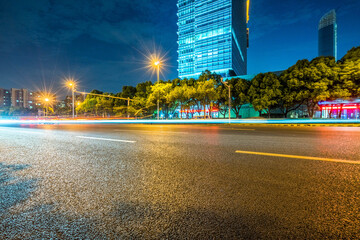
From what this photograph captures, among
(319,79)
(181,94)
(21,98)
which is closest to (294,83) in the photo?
(319,79)

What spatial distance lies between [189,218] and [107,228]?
0.76m

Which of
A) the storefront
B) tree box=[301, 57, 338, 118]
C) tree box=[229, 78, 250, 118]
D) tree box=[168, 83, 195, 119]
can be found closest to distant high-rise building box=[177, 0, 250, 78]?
tree box=[229, 78, 250, 118]

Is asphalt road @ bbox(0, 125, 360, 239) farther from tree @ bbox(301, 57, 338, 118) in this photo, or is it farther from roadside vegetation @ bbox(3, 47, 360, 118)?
tree @ bbox(301, 57, 338, 118)

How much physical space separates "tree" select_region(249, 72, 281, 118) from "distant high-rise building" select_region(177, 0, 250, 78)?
1991 inches

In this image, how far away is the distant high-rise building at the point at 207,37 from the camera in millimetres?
89438

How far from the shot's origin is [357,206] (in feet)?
6.22

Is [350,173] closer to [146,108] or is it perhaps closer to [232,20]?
[146,108]

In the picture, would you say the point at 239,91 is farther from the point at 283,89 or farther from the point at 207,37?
the point at 207,37

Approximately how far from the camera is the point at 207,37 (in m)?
94.8

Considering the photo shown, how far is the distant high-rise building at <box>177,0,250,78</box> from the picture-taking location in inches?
3521

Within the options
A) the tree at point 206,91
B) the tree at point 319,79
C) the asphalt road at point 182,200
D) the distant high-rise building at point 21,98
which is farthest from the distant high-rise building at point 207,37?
the distant high-rise building at point 21,98

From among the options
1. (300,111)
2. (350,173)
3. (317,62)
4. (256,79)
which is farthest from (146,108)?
(350,173)

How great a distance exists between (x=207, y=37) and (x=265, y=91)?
227ft

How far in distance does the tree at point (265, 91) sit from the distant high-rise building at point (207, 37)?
5058cm
